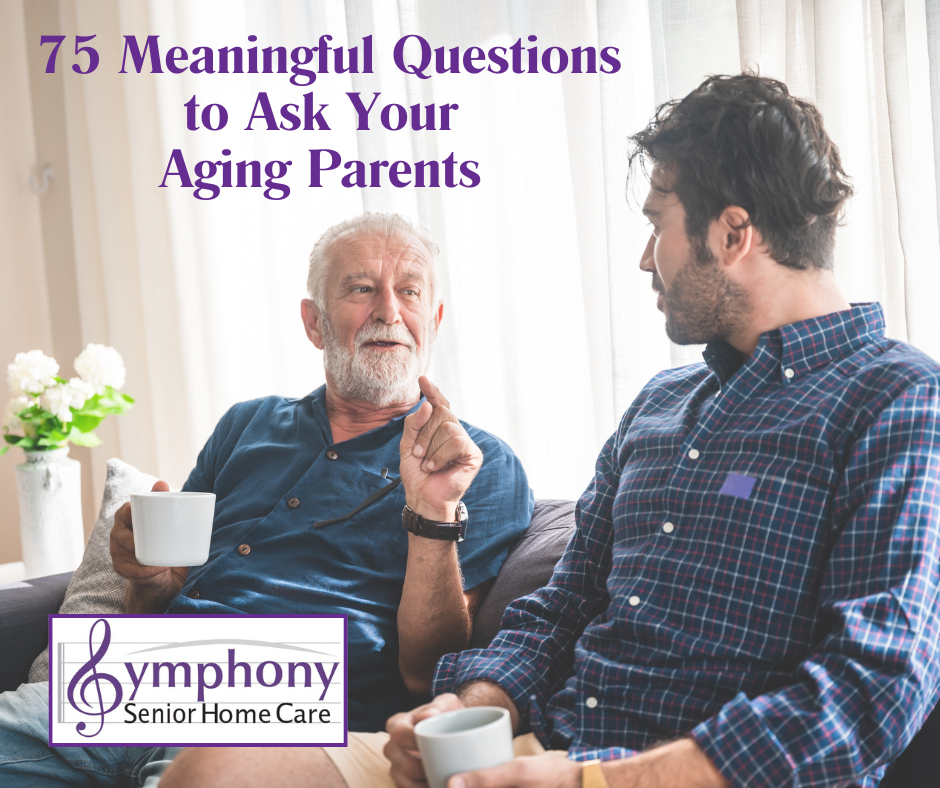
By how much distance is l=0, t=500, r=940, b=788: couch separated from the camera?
904 millimetres

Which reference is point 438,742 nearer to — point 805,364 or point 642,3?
point 805,364

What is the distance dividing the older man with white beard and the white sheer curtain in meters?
0.28

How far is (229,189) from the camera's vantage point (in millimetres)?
2727

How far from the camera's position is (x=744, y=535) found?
0.99 meters

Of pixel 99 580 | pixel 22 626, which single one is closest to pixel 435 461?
pixel 99 580

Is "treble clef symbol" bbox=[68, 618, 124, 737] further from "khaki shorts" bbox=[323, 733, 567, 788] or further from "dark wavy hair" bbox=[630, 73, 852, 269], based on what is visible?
"dark wavy hair" bbox=[630, 73, 852, 269]

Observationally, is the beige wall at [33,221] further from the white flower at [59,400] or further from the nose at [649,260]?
the nose at [649,260]

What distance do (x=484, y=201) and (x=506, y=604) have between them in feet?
3.50

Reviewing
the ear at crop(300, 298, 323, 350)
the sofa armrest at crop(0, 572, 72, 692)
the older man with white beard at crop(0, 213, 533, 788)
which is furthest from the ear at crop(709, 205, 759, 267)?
the sofa armrest at crop(0, 572, 72, 692)

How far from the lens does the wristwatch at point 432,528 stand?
137 cm

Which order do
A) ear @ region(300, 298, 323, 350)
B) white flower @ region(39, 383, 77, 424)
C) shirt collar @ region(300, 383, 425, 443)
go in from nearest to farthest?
shirt collar @ region(300, 383, 425, 443) < ear @ region(300, 298, 323, 350) < white flower @ region(39, 383, 77, 424)

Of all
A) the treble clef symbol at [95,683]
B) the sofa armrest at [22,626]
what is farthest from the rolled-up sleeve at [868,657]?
the sofa armrest at [22,626]

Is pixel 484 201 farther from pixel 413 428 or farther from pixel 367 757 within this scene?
pixel 367 757

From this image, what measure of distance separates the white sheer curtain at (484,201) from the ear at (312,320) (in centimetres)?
35
